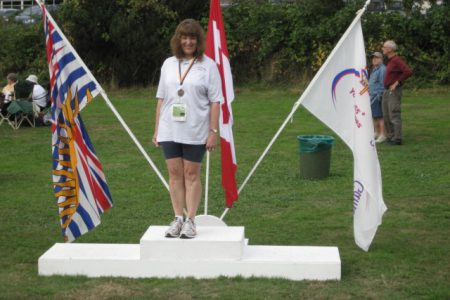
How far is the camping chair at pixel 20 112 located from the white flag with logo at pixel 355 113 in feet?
37.4

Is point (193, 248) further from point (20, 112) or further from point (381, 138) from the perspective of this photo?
point (20, 112)

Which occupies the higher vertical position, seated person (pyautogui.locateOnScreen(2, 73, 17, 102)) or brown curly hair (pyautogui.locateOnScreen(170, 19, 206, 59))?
brown curly hair (pyautogui.locateOnScreen(170, 19, 206, 59))

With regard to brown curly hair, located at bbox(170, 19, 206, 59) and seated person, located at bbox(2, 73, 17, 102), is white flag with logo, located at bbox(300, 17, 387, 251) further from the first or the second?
seated person, located at bbox(2, 73, 17, 102)

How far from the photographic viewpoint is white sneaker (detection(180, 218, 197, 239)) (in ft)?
23.4

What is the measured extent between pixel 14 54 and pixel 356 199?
873 inches

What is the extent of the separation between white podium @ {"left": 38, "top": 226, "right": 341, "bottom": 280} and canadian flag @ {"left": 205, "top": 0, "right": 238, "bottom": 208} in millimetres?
897

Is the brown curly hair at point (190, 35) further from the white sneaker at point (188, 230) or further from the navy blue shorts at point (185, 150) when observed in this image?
the white sneaker at point (188, 230)

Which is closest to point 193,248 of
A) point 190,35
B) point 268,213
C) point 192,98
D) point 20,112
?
point 192,98

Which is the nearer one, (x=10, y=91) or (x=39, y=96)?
(x=39, y=96)

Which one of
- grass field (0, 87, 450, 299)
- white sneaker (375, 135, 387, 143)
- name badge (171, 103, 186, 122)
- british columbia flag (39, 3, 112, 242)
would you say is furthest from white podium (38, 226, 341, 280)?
white sneaker (375, 135, 387, 143)

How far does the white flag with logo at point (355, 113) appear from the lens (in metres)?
7.79

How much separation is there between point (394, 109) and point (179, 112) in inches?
343

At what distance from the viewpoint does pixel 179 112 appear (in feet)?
23.0

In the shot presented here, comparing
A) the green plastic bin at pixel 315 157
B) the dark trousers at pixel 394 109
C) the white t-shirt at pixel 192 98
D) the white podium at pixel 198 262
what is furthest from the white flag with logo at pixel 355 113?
the dark trousers at pixel 394 109
